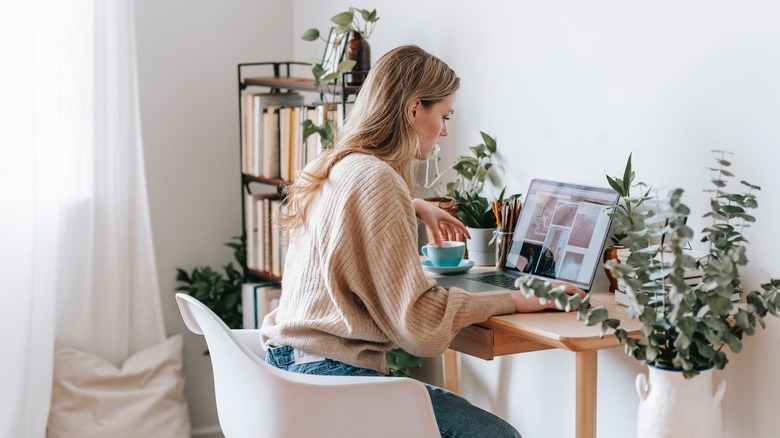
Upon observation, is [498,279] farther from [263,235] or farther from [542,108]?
[263,235]

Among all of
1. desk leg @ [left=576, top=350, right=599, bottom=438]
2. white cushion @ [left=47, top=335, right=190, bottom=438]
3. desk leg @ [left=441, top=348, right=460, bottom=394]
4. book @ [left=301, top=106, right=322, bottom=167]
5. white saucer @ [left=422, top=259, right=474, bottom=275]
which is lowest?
white cushion @ [left=47, top=335, right=190, bottom=438]

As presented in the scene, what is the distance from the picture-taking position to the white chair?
1.69 meters

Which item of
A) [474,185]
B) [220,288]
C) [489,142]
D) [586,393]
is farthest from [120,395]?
[586,393]

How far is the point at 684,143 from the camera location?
1.97 m

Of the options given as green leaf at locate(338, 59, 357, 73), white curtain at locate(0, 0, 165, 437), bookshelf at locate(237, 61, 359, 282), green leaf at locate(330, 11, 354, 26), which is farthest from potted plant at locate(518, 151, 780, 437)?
white curtain at locate(0, 0, 165, 437)

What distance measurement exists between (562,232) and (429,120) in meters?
0.38

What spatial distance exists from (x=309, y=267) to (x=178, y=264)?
1528mm

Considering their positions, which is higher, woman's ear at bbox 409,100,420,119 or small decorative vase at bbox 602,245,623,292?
woman's ear at bbox 409,100,420,119

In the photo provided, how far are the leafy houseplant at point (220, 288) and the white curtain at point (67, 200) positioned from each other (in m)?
0.20

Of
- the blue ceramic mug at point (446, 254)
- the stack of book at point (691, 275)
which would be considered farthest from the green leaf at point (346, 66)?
the stack of book at point (691, 275)

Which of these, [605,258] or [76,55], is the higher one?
[76,55]

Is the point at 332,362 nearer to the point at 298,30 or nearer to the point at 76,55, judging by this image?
the point at 76,55

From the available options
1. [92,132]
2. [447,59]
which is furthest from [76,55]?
[447,59]

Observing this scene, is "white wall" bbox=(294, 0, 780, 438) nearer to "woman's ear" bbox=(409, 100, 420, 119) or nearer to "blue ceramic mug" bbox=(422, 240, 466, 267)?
"blue ceramic mug" bbox=(422, 240, 466, 267)
